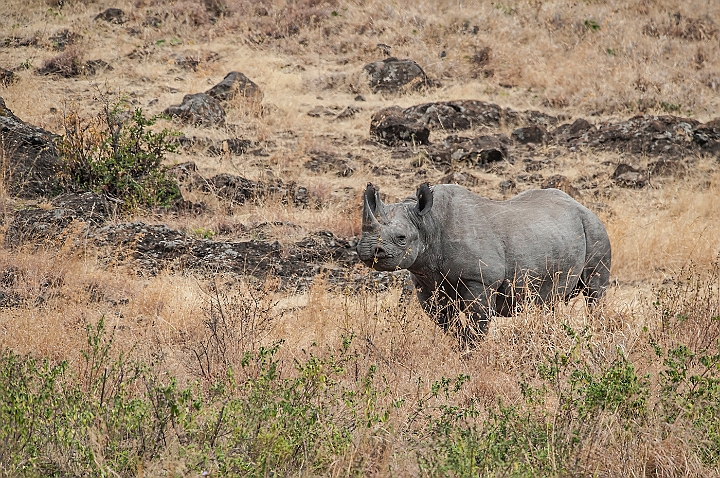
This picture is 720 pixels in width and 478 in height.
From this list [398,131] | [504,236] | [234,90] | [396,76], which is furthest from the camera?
[396,76]

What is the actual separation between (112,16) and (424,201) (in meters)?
20.1

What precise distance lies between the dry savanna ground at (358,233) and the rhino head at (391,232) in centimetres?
53

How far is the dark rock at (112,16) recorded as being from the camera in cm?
2412

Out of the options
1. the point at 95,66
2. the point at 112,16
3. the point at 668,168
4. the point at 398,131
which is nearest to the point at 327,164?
the point at 398,131

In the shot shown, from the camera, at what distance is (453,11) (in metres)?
25.2

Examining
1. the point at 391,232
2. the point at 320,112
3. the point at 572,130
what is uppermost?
the point at 391,232

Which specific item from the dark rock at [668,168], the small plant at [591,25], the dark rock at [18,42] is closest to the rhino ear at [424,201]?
the dark rock at [668,168]

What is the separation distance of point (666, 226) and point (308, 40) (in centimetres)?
1409

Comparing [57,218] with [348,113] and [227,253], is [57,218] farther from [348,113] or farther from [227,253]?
[348,113]

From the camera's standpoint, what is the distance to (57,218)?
36.1 ft

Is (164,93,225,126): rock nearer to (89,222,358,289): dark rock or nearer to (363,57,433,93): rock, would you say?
(363,57,433,93): rock

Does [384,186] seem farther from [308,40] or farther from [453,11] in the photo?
[453,11]

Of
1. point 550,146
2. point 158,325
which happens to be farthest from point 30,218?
point 550,146

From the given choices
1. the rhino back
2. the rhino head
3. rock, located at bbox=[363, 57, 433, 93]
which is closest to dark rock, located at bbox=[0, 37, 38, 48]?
rock, located at bbox=[363, 57, 433, 93]
